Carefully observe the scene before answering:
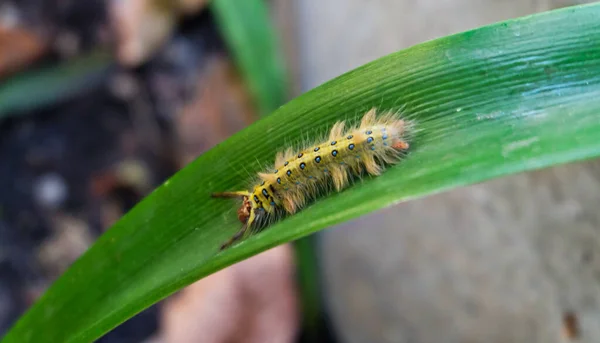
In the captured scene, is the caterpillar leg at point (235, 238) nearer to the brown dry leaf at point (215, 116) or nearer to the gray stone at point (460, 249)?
the gray stone at point (460, 249)

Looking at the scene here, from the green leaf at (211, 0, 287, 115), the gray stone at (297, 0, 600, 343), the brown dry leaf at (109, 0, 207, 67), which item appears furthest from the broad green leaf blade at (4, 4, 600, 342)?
the brown dry leaf at (109, 0, 207, 67)

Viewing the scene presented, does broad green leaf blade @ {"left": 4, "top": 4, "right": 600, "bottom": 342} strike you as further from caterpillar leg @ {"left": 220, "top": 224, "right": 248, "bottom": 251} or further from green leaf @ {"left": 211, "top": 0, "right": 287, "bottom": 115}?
green leaf @ {"left": 211, "top": 0, "right": 287, "bottom": 115}

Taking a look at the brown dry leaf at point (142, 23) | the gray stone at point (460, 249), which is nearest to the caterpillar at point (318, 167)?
the gray stone at point (460, 249)

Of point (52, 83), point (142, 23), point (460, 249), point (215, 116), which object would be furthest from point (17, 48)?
point (460, 249)

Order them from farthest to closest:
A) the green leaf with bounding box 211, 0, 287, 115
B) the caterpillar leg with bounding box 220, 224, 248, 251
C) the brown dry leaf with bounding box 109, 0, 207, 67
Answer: the brown dry leaf with bounding box 109, 0, 207, 67, the green leaf with bounding box 211, 0, 287, 115, the caterpillar leg with bounding box 220, 224, 248, 251

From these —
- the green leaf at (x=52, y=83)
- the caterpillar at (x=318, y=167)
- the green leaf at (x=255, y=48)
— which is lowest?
the caterpillar at (x=318, y=167)

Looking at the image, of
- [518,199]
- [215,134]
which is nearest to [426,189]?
[518,199]

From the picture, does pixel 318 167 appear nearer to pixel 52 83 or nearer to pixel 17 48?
pixel 52 83
